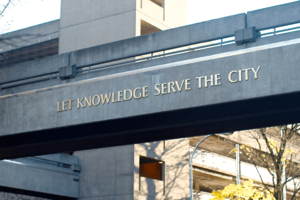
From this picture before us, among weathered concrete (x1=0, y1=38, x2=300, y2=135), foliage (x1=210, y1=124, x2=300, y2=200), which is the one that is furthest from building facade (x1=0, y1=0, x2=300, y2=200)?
foliage (x1=210, y1=124, x2=300, y2=200)

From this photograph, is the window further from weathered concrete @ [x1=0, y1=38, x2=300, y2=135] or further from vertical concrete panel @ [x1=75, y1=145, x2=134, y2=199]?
weathered concrete @ [x1=0, y1=38, x2=300, y2=135]

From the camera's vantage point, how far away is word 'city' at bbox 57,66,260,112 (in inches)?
495

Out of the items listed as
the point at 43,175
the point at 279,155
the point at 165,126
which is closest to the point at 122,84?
the point at 165,126

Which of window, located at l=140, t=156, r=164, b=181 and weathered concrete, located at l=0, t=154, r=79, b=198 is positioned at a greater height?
window, located at l=140, t=156, r=164, b=181

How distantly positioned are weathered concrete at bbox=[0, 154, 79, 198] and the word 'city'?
10.3m

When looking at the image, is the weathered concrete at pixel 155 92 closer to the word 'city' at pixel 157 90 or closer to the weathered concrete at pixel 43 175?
the word 'city' at pixel 157 90

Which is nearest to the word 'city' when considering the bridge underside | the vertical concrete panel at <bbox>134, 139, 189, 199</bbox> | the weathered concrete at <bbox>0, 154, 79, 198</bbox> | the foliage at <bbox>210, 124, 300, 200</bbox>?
the bridge underside

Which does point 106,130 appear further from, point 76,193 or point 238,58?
point 76,193

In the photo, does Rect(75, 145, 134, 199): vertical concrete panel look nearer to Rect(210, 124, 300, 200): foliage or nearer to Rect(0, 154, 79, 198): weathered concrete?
Rect(0, 154, 79, 198): weathered concrete

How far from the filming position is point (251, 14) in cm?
1341

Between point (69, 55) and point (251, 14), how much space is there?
21.0ft

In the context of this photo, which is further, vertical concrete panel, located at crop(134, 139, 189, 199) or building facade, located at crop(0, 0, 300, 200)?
vertical concrete panel, located at crop(134, 139, 189, 199)

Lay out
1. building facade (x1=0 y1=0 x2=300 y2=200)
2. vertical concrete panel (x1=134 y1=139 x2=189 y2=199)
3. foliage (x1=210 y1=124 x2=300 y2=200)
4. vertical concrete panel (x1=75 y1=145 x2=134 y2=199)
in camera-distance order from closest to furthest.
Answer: building facade (x1=0 y1=0 x2=300 y2=200)
foliage (x1=210 y1=124 x2=300 y2=200)
vertical concrete panel (x1=75 y1=145 x2=134 y2=199)
vertical concrete panel (x1=134 y1=139 x2=189 y2=199)

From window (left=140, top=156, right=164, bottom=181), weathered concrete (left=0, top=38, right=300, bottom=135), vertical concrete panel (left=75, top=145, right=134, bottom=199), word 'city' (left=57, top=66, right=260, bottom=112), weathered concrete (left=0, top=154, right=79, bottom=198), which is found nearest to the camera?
weathered concrete (left=0, top=38, right=300, bottom=135)
